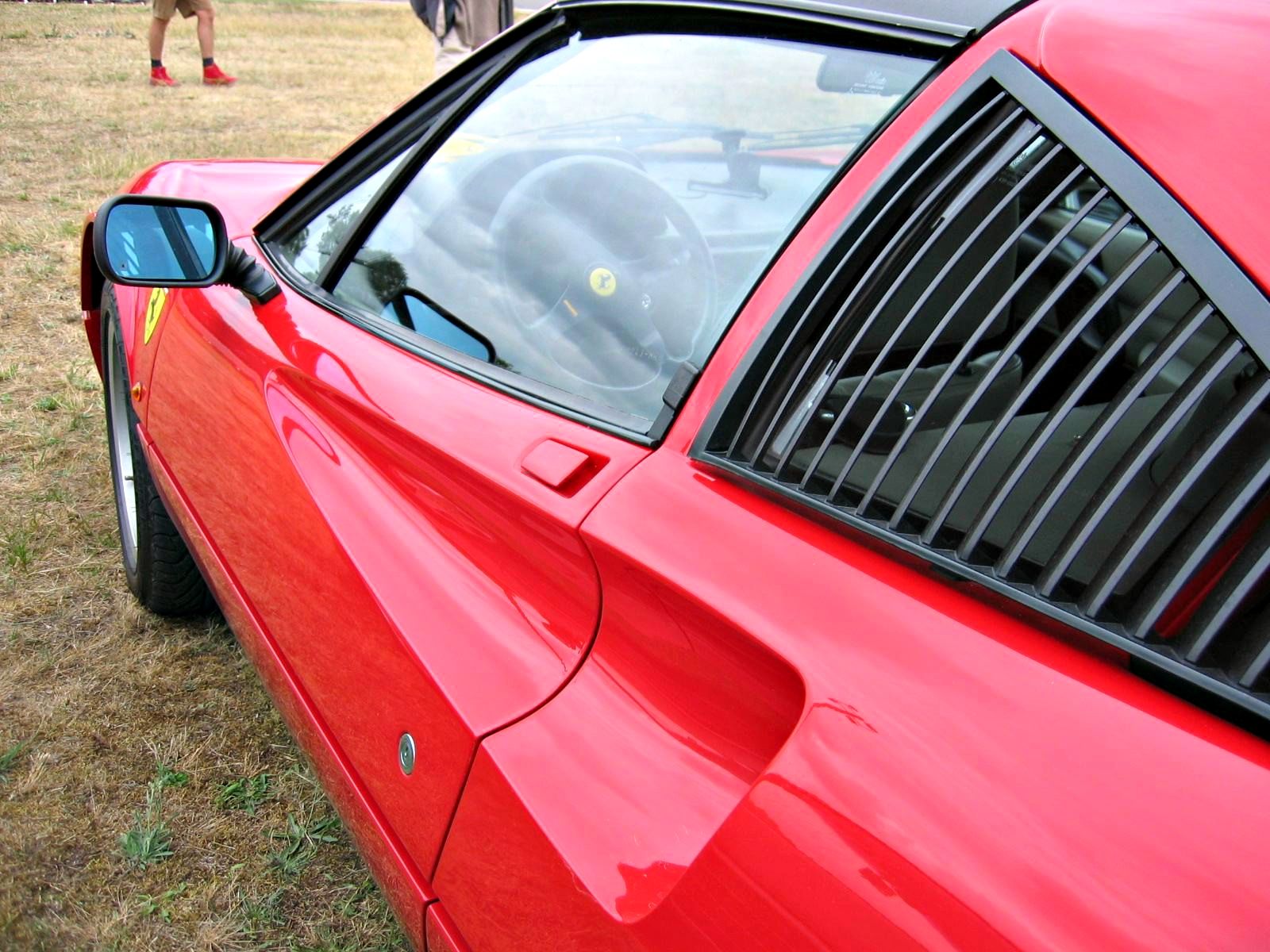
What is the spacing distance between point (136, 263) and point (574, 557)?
117 cm

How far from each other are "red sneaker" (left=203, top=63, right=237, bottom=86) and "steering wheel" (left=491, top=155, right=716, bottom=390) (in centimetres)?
1013

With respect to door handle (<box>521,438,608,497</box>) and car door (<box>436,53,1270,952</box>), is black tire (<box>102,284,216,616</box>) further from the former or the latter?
car door (<box>436,53,1270,952</box>)

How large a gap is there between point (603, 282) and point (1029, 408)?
0.66 meters

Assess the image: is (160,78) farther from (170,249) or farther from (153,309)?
(170,249)

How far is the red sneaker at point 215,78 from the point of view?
10297 mm

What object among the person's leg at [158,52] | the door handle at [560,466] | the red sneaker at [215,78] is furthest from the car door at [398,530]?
the red sneaker at [215,78]

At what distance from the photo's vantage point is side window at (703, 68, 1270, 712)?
0.84 meters

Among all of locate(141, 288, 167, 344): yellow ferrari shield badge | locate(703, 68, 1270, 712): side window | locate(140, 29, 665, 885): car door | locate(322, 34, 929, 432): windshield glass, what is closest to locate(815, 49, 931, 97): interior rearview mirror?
locate(322, 34, 929, 432): windshield glass

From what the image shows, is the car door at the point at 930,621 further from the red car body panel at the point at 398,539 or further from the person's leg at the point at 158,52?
the person's leg at the point at 158,52

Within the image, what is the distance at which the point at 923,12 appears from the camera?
1215 mm

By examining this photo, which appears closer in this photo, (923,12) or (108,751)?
(923,12)

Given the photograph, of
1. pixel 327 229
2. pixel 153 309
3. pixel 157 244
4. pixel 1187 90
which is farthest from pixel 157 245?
pixel 1187 90

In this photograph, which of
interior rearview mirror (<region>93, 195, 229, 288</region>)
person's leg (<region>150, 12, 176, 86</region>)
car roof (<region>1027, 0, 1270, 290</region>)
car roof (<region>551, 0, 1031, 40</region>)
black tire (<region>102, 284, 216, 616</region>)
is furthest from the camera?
person's leg (<region>150, 12, 176, 86</region>)

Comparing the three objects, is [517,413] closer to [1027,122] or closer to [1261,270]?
[1027,122]
